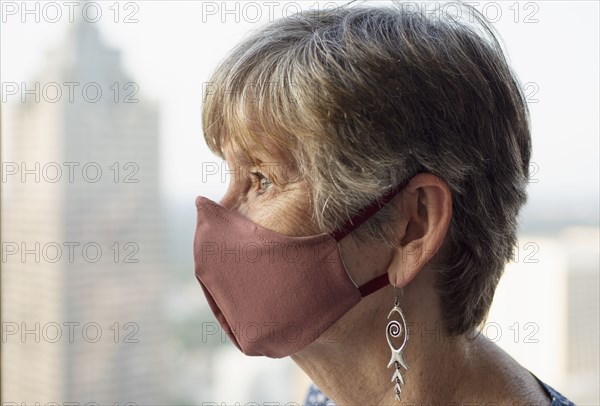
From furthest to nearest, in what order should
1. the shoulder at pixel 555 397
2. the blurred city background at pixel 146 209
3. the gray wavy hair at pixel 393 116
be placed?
the blurred city background at pixel 146 209 < the shoulder at pixel 555 397 < the gray wavy hair at pixel 393 116

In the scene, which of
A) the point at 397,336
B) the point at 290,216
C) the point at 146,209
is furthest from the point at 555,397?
the point at 146,209

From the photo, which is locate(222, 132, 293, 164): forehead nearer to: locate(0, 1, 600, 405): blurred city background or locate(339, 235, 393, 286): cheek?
locate(339, 235, 393, 286): cheek

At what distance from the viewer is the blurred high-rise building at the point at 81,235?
5.74ft

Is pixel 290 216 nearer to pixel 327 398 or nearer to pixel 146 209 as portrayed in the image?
pixel 327 398

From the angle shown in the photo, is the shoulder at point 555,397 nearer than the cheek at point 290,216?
No

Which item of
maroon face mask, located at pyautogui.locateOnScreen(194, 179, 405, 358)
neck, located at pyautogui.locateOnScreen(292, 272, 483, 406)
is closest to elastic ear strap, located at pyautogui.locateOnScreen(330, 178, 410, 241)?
maroon face mask, located at pyautogui.locateOnScreen(194, 179, 405, 358)

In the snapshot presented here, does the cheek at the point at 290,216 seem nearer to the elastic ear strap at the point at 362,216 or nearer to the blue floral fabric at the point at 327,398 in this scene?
the elastic ear strap at the point at 362,216

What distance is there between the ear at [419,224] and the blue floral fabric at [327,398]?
0.36 meters

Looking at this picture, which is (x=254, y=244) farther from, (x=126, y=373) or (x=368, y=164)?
(x=126, y=373)

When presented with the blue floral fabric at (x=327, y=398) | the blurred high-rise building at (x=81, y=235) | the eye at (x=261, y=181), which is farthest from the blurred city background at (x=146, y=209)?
the eye at (x=261, y=181)

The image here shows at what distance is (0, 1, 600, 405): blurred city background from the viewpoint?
149cm

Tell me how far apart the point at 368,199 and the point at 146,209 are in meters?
1.19

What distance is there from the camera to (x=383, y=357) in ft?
3.28

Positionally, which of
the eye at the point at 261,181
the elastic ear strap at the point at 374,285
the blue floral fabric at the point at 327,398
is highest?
the eye at the point at 261,181
